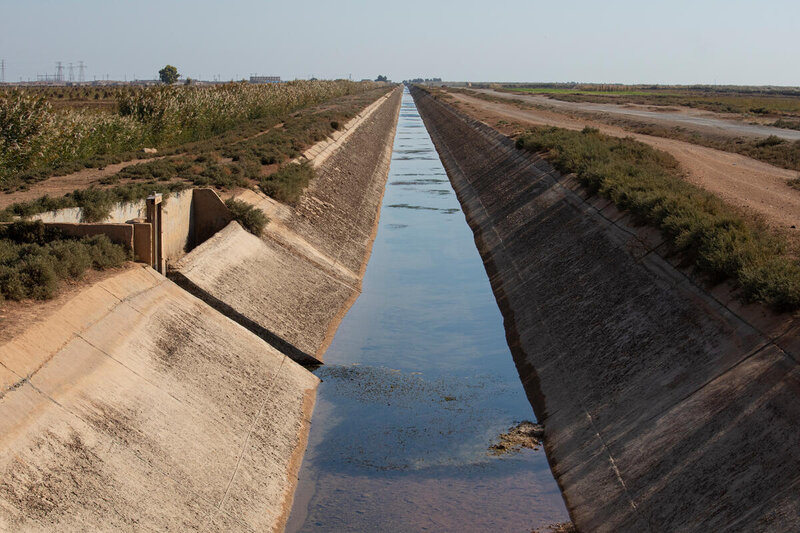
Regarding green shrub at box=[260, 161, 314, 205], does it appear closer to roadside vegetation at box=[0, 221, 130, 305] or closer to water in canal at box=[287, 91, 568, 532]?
water in canal at box=[287, 91, 568, 532]

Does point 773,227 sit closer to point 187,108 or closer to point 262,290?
point 262,290

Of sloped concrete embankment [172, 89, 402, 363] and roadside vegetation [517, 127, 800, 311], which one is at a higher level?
roadside vegetation [517, 127, 800, 311]

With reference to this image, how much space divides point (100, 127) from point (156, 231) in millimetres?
19234

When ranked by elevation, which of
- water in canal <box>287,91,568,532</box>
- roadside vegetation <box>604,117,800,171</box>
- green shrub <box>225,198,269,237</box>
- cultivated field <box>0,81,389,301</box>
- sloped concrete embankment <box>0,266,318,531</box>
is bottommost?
water in canal <box>287,91,568,532</box>

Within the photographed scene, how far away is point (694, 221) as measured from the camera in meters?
16.0

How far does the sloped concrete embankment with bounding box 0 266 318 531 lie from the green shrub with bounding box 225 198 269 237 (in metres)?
5.34

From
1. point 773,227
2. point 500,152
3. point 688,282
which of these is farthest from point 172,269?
point 500,152

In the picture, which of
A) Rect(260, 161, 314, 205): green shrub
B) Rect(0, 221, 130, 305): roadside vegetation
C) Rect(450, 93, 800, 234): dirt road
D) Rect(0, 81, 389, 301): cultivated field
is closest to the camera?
Rect(0, 221, 130, 305): roadside vegetation

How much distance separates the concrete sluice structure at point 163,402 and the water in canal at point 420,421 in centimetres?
59

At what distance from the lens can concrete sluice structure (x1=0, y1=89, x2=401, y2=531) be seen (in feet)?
27.1

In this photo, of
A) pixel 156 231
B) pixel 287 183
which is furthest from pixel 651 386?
pixel 287 183

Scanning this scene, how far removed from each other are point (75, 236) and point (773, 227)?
13.9m

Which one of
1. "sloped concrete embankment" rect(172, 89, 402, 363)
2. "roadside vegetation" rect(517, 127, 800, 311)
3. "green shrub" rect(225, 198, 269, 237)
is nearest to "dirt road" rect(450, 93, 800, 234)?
"roadside vegetation" rect(517, 127, 800, 311)

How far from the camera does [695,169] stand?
2934 cm
